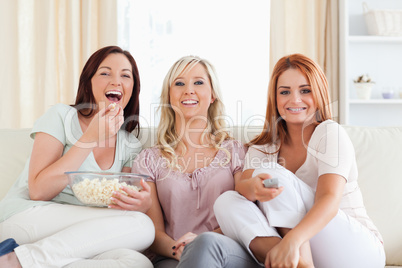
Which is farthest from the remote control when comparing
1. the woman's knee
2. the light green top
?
the light green top

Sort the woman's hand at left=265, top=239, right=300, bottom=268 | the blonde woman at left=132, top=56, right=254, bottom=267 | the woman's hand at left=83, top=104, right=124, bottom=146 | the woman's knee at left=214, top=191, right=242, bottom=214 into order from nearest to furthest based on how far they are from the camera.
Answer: the woman's hand at left=265, top=239, right=300, bottom=268 → the woman's knee at left=214, top=191, right=242, bottom=214 → the woman's hand at left=83, top=104, right=124, bottom=146 → the blonde woman at left=132, top=56, right=254, bottom=267

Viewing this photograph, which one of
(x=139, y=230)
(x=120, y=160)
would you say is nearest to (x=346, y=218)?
(x=139, y=230)

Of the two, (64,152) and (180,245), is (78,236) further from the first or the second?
(64,152)

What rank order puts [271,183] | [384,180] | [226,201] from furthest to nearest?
[384,180], [226,201], [271,183]

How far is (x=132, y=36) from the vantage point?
11.7 feet

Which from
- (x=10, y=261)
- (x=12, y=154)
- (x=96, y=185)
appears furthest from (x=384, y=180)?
(x=12, y=154)

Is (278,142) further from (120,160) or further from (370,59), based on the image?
(370,59)

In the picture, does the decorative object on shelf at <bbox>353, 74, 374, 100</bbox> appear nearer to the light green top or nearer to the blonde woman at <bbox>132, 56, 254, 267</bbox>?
the blonde woman at <bbox>132, 56, 254, 267</bbox>

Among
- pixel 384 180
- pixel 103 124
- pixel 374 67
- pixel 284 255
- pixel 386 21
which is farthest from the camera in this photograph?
pixel 374 67

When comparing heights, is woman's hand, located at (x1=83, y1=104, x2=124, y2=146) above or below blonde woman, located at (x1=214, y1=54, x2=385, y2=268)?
above

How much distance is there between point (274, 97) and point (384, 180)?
21.6 inches

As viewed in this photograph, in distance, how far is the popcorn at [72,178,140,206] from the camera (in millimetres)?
1591

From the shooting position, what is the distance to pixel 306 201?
1.51 meters

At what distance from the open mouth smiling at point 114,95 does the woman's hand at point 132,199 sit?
1.59 feet
